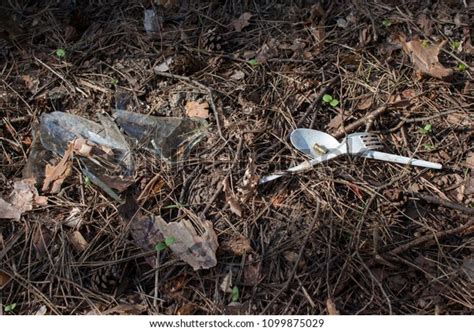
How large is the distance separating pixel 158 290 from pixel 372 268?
2.94 ft

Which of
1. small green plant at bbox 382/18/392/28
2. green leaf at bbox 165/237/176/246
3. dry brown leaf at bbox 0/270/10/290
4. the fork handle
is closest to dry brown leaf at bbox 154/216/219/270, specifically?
green leaf at bbox 165/237/176/246

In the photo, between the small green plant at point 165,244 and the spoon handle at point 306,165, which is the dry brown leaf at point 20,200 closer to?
the small green plant at point 165,244

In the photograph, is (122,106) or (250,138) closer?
(250,138)

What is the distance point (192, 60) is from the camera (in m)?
2.62

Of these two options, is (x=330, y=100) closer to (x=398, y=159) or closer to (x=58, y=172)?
(x=398, y=159)

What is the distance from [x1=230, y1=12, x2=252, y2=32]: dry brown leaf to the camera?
2809mm

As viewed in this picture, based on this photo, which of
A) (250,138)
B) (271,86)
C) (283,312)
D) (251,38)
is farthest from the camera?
(251,38)

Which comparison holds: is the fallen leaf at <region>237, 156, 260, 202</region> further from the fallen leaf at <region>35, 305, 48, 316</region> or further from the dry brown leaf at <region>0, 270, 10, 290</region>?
the dry brown leaf at <region>0, 270, 10, 290</region>

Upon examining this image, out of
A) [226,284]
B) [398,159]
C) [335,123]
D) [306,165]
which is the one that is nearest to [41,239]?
[226,284]

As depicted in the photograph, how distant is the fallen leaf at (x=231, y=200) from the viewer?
220 centimetres

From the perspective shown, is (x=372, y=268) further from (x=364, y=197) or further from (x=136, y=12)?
(x=136, y=12)

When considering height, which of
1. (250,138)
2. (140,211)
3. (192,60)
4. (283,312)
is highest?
(192,60)

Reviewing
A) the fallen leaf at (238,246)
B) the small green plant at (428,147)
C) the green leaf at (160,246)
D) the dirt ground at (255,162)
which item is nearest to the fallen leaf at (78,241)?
the dirt ground at (255,162)

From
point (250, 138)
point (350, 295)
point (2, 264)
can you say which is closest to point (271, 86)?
point (250, 138)
